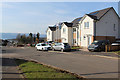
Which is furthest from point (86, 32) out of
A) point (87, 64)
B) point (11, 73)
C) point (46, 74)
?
point (46, 74)

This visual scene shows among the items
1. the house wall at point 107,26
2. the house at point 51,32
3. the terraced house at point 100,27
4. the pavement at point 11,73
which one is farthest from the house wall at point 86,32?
the house at point 51,32

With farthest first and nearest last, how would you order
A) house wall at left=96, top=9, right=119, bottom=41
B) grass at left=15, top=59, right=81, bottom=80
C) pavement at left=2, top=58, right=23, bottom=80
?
house wall at left=96, top=9, right=119, bottom=41 < pavement at left=2, top=58, right=23, bottom=80 < grass at left=15, top=59, right=81, bottom=80

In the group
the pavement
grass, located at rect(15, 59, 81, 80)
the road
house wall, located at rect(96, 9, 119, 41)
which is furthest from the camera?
house wall, located at rect(96, 9, 119, 41)

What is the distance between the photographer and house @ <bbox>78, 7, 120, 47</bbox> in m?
28.0

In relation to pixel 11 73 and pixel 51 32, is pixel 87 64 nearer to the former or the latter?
pixel 11 73

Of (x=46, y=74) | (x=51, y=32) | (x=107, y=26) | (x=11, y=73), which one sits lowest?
(x=11, y=73)

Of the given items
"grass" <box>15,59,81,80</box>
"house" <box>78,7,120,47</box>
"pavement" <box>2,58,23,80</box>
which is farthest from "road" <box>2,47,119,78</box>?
"house" <box>78,7,120,47</box>

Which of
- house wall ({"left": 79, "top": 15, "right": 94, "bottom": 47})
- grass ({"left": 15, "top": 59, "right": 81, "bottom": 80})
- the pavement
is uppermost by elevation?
house wall ({"left": 79, "top": 15, "right": 94, "bottom": 47})

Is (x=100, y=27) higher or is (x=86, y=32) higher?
(x=100, y=27)

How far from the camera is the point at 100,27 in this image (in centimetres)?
2869

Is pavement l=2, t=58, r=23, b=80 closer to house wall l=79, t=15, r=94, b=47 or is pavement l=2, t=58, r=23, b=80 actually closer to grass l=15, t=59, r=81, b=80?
grass l=15, t=59, r=81, b=80

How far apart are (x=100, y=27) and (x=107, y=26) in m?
2.14

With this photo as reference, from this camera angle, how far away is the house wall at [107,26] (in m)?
28.6

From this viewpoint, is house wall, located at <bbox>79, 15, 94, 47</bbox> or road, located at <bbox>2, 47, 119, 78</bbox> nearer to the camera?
road, located at <bbox>2, 47, 119, 78</bbox>
